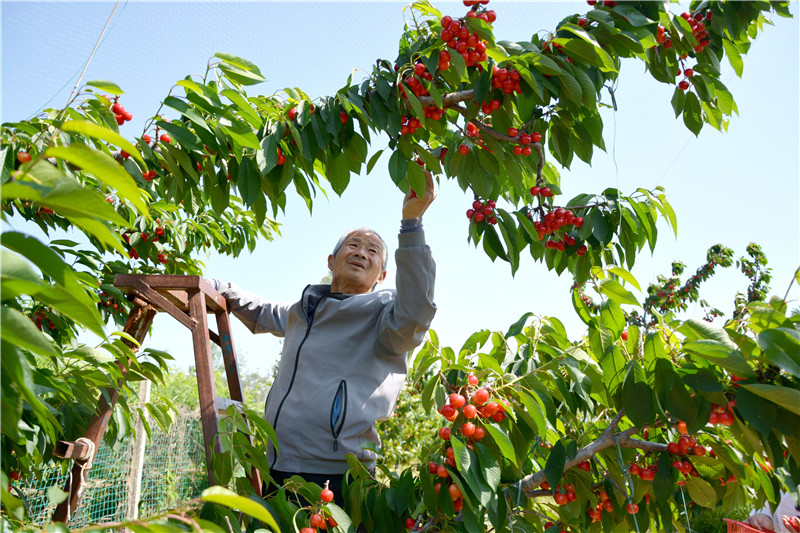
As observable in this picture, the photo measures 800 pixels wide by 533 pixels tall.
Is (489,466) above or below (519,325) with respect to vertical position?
below

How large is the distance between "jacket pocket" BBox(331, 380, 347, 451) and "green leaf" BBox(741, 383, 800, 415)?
112 cm

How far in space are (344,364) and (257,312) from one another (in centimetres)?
54

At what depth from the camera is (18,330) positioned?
0.53 meters

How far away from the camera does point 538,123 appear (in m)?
1.51

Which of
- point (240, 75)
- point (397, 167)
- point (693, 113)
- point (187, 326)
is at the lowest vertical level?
point (187, 326)

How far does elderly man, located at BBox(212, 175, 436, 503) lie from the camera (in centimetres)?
167

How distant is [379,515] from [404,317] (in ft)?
1.94

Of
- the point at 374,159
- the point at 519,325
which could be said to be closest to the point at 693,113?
the point at 519,325

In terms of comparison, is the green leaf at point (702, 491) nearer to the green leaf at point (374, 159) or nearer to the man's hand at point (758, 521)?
the green leaf at point (374, 159)

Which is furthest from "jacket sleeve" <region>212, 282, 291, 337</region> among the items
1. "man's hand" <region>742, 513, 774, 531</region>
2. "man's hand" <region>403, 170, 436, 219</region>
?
"man's hand" <region>742, 513, 774, 531</region>

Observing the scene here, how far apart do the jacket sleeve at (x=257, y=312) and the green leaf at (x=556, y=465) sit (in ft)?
3.88

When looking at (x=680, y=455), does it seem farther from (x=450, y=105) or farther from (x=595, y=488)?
(x=450, y=105)

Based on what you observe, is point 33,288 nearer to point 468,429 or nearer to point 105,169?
point 105,169

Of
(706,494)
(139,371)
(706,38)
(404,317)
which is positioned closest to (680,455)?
(706,494)
